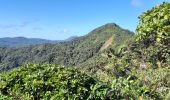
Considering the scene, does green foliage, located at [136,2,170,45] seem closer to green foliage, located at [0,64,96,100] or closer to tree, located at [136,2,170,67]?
tree, located at [136,2,170,67]

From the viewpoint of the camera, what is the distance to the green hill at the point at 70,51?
102m

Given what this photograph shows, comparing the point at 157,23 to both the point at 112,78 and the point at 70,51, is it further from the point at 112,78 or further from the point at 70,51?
the point at 70,51

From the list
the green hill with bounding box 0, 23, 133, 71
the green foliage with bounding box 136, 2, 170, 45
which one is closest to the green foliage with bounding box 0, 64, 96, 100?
the green foliage with bounding box 136, 2, 170, 45

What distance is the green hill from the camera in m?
102

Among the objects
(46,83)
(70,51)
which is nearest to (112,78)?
(46,83)

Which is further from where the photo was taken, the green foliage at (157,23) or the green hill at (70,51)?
the green hill at (70,51)

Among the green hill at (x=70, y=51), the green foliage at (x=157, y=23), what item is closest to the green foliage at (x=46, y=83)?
the green foliage at (x=157, y=23)

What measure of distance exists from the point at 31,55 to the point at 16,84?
138m

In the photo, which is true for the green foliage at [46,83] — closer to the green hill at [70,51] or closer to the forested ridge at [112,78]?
the forested ridge at [112,78]

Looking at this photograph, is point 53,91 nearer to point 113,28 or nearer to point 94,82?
point 94,82

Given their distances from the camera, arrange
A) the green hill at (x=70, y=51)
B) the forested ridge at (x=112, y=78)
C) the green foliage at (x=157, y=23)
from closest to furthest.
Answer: the forested ridge at (x=112, y=78) → the green foliage at (x=157, y=23) → the green hill at (x=70, y=51)

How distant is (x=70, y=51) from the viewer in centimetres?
11706

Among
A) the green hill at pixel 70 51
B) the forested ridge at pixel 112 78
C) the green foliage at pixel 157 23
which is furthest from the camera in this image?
the green hill at pixel 70 51

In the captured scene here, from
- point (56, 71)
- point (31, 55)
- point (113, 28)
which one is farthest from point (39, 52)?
point (56, 71)
